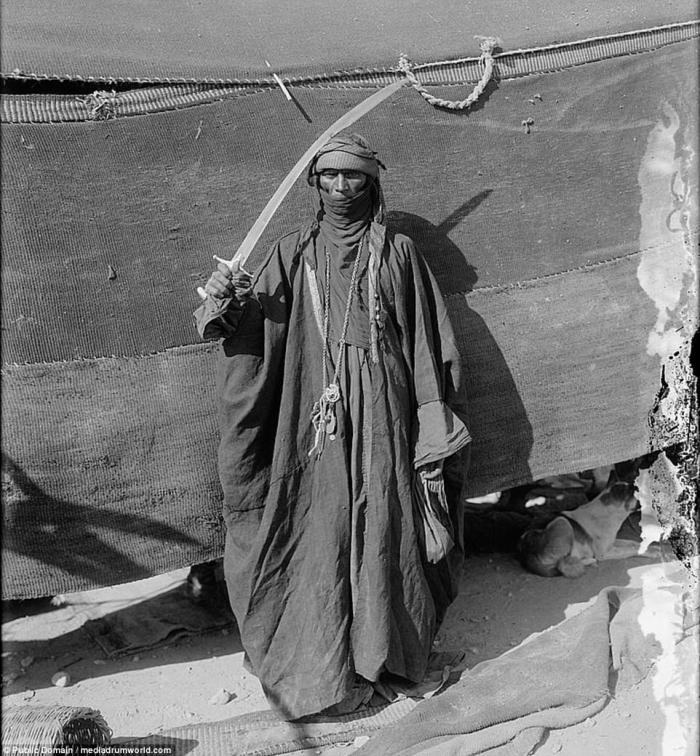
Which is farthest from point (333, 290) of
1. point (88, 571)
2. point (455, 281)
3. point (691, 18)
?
point (691, 18)

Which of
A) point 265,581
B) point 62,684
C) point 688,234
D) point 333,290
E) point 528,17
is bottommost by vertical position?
point 62,684

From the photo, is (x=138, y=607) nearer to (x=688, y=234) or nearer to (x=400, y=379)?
(x=400, y=379)

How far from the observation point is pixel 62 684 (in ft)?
11.6

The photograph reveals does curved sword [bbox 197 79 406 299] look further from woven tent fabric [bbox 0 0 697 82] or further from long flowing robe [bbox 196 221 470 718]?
woven tent fabric [bbox 0 0 697 82]

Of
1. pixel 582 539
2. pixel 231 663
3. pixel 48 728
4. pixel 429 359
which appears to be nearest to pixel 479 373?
pixel 429 359

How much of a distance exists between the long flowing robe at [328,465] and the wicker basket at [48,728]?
62 centimetres

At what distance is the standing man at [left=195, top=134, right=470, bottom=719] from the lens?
3049 millimetres

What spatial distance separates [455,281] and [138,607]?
6.99 feet

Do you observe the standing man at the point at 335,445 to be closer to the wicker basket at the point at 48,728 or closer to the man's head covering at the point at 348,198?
the man's head covering at the point at 348,198

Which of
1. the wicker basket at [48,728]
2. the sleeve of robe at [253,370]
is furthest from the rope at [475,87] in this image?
the wicker basket at [48,728]

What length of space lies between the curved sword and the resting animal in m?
2.21

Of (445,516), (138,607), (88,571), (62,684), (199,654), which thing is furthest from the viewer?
(138,607)

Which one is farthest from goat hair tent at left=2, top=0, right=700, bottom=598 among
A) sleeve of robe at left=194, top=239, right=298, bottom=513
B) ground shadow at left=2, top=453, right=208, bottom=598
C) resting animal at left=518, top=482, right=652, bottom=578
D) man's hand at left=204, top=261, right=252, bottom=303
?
resting animal at left=518, top=482, right=652, bottom=578

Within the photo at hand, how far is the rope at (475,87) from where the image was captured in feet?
11.5
